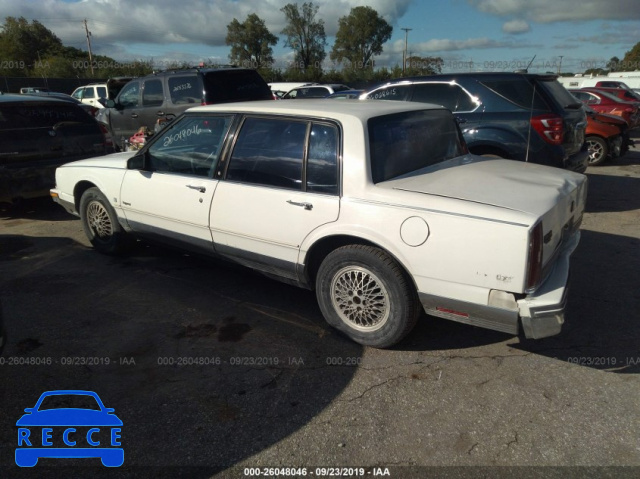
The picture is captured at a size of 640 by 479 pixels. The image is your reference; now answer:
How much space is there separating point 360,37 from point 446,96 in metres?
67.1

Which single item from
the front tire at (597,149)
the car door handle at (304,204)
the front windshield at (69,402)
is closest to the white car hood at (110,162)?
the car door handle at (304,204)

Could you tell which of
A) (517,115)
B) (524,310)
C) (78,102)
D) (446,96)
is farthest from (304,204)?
(78,102)

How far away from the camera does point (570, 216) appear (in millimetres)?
3379

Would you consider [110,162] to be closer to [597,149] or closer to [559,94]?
[559,94]

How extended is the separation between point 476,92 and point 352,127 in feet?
12.7

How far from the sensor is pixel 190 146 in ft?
14.1

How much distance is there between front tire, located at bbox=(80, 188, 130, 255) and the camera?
197 inches

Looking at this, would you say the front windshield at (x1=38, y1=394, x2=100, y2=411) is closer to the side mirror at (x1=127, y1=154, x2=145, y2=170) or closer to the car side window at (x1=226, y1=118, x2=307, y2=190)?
the car side window at (x1=226, y1=118, x2=307, y2=190)

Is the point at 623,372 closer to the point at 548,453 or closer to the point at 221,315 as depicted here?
the point at 548,453

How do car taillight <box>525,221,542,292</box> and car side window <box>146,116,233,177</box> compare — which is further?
car side window <box>146,116,233,177</box>

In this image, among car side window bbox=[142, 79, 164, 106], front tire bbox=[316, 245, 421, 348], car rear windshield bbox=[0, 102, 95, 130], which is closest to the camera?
front tire bbox=[316, 245, 421, 348]

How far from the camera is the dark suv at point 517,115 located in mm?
6000

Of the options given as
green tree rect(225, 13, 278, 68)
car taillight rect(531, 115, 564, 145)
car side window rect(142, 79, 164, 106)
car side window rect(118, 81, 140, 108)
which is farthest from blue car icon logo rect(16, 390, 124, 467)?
green tree rect(225, 13, 278, 68)

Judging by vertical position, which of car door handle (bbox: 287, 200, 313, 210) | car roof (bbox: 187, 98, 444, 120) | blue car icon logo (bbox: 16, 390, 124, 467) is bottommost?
blue car icon logo (bbox: 16, 390, 124, 467)
